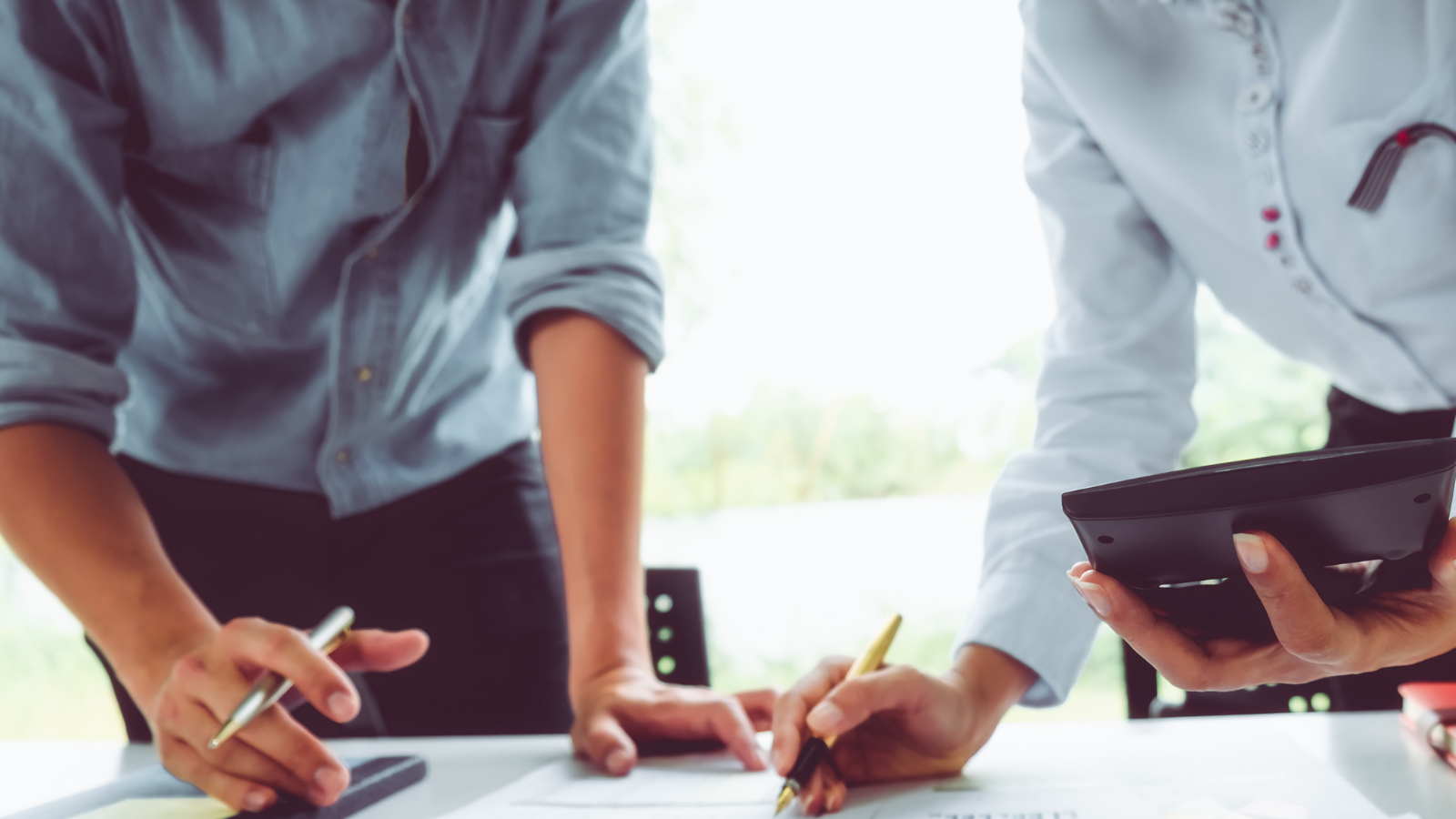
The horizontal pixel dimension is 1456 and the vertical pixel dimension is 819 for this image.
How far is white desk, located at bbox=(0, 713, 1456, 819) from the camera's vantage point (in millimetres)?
578

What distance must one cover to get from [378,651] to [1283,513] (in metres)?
0.57

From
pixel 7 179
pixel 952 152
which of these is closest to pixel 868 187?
pixel 952 152

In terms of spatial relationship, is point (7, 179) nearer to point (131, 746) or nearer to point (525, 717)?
point (131, 746)

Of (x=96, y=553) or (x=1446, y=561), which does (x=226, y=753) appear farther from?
(x=1446, y=561)

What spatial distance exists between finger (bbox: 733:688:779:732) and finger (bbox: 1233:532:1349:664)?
44cm

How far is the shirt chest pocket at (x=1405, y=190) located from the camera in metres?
0.75

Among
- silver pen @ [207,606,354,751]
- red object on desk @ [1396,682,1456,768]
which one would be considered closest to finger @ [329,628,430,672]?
silver pen @ [207,606,354,751]

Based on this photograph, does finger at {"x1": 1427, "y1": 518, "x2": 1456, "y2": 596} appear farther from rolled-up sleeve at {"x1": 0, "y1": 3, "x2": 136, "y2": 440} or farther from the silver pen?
rolled-up sleeve at {"x1": 0, "y1": 3, "x2": 136, "y2": 440}

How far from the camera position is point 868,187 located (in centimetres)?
325

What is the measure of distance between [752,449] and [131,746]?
109 inches

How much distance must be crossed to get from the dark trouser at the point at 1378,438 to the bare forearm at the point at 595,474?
64cm

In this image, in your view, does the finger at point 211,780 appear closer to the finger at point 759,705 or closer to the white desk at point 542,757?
the white desk at point 542,757

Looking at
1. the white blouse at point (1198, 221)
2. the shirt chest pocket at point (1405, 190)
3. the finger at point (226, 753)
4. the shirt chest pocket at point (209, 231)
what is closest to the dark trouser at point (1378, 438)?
the white blouse at point (1198, 221)

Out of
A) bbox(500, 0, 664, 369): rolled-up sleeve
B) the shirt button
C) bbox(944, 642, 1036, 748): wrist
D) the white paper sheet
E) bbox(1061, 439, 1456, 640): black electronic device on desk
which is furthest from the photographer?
bbox(500, 0, 664, 369): rolled-up sleeve
